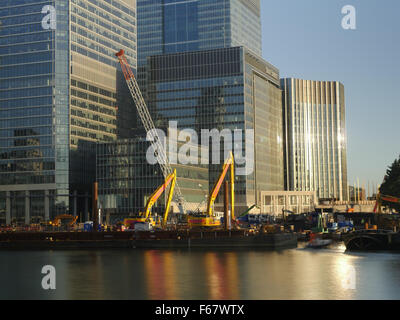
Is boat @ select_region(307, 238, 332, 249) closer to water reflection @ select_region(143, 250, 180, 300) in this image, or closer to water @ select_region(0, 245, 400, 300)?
water @ select_region(0, 245, 400, 300)

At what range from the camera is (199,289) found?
6638 centimetres

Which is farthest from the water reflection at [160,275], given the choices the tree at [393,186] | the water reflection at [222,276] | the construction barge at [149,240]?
the tree at [393,186]

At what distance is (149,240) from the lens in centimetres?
13150

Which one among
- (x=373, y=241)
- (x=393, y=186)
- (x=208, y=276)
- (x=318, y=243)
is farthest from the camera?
(x=393, y=186)

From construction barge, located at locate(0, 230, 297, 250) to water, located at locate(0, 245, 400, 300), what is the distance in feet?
37.0

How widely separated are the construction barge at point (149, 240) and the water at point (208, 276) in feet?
37.0

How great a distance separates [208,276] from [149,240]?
55.9m

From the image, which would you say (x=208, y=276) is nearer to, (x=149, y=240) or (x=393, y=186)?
(x=149, y=240)

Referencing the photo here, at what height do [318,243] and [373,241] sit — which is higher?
[373,241]

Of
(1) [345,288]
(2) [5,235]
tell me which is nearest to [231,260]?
(1) [345,288]

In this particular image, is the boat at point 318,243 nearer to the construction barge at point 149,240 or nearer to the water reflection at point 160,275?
the construction barge at point 149,240

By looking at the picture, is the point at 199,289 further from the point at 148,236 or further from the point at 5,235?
the point at 5,235

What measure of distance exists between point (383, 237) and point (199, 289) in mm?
56394

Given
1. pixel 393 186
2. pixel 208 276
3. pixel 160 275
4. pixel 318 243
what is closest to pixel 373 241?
pixel 318 243
